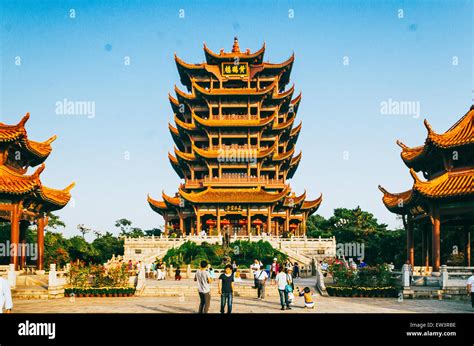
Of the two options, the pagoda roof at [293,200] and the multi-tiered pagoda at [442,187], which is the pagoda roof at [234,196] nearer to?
the pagoda roof at [293,200]

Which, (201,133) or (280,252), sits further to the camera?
(201,133)

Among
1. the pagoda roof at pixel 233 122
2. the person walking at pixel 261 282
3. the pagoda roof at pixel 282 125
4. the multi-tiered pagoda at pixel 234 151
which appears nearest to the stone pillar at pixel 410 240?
the person walking at pixel 261 282

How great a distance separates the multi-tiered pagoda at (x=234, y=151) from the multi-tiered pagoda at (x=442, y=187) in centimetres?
1723

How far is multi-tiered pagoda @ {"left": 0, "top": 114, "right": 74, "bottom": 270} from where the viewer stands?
2748 cm

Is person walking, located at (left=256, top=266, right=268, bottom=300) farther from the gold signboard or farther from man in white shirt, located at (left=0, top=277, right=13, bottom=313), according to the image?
the gold signboard

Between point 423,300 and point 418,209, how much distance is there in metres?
9.41

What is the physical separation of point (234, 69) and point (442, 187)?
1188 inches

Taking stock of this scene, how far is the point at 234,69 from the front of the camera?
53750 mm

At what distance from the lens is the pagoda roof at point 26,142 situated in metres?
28.6

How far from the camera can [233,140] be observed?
5191 centimetres

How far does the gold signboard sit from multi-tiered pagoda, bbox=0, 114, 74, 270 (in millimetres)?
23444

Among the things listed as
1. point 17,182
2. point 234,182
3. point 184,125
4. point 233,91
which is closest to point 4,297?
point 17,182
